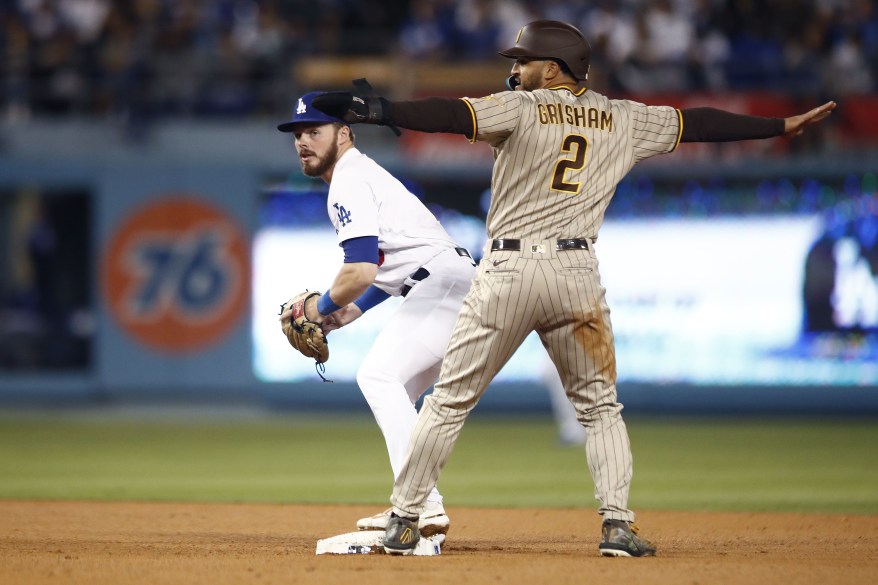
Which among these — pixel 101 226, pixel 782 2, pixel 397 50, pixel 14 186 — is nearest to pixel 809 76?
pixel 782 2

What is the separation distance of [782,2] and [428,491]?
11.3 meters

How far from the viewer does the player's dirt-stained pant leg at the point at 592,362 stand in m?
4.85

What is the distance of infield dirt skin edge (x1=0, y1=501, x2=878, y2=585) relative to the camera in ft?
15.0

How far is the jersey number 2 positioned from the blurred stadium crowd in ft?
30.3

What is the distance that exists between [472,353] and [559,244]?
0.53 meters

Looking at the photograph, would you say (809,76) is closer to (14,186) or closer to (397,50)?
(397,50)

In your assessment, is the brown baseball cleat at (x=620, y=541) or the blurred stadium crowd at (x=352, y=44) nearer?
the brown baseball cleat at (x=620, y=541)

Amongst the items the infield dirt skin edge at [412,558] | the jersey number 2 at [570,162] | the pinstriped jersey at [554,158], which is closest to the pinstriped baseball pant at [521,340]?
the pinstriped jersey at [554,158]

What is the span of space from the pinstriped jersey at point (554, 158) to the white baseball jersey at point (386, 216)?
471mm

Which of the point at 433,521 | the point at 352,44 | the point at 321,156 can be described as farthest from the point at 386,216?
the point at 352,44

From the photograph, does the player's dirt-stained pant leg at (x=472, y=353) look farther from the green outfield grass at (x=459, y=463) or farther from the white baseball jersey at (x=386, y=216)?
the green outfield grass at (x=459, y=463)

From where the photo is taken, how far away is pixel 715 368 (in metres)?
13.9

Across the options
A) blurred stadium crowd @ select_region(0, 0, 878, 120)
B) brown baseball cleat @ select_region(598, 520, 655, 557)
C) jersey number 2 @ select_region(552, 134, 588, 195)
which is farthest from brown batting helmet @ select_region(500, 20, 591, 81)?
blurred stadium crowd @ select_region(0, 0, 878, 120)

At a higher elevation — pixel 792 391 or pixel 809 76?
pixel 809 76
